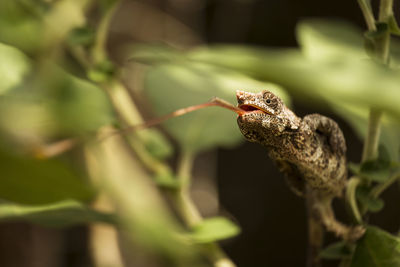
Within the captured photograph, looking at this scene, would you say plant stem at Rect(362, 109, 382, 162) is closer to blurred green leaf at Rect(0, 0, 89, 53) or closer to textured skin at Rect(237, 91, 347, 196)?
textured skin at Rect(237, 91, 347, 196)

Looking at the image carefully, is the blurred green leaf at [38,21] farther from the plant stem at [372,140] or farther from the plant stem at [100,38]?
the plant stem at [372,140]

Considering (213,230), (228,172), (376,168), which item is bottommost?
(228,172)

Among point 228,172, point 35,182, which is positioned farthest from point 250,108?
point 228,172

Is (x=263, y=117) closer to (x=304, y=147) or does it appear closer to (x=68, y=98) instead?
(x=304, y=147)

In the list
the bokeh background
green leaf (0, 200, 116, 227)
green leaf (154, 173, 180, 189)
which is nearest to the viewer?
green leaf (0, 200, 116, 227)

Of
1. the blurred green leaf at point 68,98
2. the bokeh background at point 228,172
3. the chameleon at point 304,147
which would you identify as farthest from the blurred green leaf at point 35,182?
the bokeh background at point 228,172

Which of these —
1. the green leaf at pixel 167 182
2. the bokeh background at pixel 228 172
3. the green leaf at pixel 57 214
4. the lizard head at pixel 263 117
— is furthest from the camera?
the bokeh background at pixel 228 172

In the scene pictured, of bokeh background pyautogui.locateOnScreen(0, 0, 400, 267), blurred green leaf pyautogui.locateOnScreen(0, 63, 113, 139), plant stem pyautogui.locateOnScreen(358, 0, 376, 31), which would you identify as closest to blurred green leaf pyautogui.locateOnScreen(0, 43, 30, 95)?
blurred green leaf pyautogui.locateOnScreen(0, 63, 113, 139)
